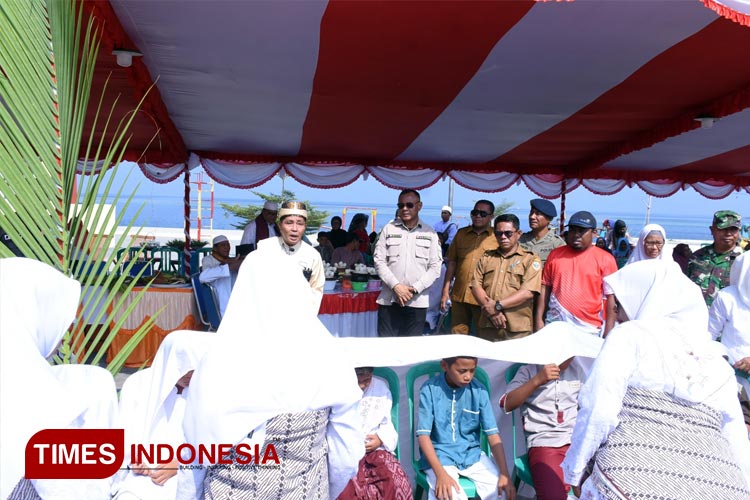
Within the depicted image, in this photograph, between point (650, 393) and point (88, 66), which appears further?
point (650, 393)

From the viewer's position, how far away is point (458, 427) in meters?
2.39

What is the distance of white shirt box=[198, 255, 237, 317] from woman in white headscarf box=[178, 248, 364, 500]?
12.0ft

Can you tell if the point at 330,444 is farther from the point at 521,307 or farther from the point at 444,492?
the point at 521,307

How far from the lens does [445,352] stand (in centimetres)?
236

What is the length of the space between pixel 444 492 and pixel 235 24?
2889mm

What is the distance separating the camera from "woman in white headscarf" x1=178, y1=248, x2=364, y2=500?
1.44 metres

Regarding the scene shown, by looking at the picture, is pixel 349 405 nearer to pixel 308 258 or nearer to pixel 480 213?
pixel 308 258

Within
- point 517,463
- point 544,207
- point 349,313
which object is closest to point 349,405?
point 517,463

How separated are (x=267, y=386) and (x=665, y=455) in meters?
1.21

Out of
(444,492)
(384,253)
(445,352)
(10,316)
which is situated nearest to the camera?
(10,316)

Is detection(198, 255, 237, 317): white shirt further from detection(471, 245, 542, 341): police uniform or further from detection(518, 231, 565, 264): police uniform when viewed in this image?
detection(518, 231, 565, 264): police uniform

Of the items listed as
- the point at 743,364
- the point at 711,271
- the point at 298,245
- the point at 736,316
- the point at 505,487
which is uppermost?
the point at 298,245

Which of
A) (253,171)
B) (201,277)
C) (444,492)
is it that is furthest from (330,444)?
(253,171)

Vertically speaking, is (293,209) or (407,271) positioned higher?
(293,209)
